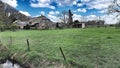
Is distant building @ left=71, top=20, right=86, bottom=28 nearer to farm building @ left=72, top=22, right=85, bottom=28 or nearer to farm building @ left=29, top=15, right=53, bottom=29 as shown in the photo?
farm building @ left=72, top=22, right=85, bottom=28

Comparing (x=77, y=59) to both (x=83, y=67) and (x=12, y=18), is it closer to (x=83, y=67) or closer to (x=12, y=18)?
(x=83, y=67)

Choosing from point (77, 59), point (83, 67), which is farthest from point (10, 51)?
point (83, 67)

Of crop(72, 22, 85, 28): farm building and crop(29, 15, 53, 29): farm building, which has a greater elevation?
crop(29, 15, 53, 29): farm building

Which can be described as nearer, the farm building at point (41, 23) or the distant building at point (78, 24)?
the farm building at point (41, 23)

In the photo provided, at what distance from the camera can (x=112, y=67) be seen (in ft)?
45.3

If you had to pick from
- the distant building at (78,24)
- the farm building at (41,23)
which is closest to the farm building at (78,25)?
the distant building at (78,24)

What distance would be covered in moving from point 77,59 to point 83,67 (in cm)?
194

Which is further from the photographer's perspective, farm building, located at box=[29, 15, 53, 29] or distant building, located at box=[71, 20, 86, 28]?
distant building, located at box=[71, 20, 86, 28]

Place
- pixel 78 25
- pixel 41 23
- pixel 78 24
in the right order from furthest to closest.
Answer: pixel 78 24
pixel 78 25
pixel 41 23

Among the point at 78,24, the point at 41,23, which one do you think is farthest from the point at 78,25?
the point at 41,23

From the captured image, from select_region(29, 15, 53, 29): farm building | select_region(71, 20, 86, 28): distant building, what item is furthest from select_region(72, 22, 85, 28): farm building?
select_region(29, 15, 53, 29): farm building

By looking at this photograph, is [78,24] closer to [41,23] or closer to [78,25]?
[78,25]

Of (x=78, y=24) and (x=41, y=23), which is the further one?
(x=78, y=24)

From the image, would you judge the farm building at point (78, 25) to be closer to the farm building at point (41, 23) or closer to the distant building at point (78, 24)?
the distant building at point (78, 24)
